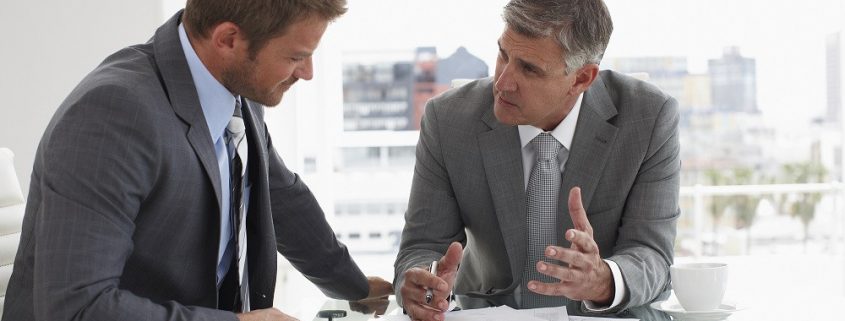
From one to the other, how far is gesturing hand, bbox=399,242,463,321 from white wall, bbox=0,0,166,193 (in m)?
2.35

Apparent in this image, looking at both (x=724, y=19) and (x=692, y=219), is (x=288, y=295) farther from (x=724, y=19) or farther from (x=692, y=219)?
(x=724, y=19)

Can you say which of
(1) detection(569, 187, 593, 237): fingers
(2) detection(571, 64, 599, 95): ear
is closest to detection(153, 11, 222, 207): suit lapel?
(1) detection(569, 187, 593, 237): fingers

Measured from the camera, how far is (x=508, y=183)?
197 centimetres

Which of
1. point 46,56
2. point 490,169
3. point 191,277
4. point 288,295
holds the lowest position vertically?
point 288,295

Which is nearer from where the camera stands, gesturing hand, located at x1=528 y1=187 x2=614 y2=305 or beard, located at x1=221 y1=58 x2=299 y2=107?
beard, located at x1=221 y1=58 x2=299 y2=107

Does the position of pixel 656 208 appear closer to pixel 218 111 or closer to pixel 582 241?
pixel 582 241

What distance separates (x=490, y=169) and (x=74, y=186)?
0.95 meters

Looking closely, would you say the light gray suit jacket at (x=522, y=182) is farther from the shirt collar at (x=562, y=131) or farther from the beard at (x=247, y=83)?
the beard at (x=247, y=83)

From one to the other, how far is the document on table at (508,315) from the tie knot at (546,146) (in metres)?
0.46

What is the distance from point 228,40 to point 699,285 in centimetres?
85

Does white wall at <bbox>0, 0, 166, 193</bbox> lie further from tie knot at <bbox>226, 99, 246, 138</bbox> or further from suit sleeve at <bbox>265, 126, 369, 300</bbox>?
tie knot at <bbox>226, 99, 246, 138</bbox>

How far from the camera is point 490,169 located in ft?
6.49

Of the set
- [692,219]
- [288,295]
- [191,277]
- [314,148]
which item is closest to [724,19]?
[692,219]

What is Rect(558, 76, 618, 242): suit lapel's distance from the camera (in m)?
1.95
